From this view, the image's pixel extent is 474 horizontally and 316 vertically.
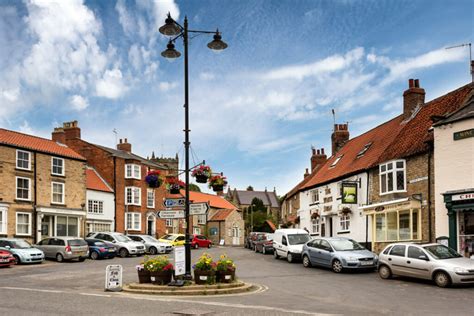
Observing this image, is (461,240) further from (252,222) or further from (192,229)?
(252,222)

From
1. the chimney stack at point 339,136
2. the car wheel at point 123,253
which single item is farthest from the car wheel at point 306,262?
the chimney stack at point 339,136

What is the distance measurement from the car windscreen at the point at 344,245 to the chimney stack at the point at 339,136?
1953 centimetres

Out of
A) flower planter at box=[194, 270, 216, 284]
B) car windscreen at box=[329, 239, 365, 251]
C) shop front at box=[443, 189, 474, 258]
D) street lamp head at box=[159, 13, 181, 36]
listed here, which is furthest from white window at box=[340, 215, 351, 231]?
street lamp head at box=[159, 13, 181, 36]

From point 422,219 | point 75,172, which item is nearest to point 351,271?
point 422,219

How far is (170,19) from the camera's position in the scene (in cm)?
1495

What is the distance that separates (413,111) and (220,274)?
19.8m

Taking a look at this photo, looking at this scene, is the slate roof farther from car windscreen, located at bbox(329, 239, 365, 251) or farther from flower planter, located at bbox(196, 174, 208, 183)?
flower planter, located at bbox(196, 174, 208, 183)

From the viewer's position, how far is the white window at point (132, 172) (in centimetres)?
5222

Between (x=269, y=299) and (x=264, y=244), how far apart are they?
24.0 metres

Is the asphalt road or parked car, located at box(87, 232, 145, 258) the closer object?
the asphalt road

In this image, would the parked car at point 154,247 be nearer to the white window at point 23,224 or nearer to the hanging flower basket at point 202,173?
the white window at point 23,224

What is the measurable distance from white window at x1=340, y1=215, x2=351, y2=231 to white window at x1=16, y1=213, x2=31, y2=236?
22.6 metres

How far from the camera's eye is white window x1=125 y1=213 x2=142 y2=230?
5172 cm

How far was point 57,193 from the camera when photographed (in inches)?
1663
